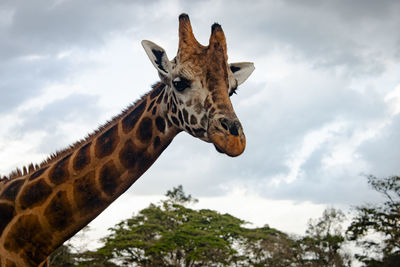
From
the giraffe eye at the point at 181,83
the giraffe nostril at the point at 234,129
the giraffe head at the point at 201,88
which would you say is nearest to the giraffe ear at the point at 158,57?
the giraffe head at the point at 201,88

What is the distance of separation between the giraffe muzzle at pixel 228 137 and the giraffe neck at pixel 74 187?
2.77ft

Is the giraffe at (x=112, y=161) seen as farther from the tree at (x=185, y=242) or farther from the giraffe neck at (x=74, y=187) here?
the tree at (x=185, y=242)

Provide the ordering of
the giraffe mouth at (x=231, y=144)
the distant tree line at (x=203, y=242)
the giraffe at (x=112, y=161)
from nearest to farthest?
1. the giraffe mouth at (x=231, y=144)
2. the giraffe at (x=112, y=161)
3. the distant tree line at (x=203, y=242)

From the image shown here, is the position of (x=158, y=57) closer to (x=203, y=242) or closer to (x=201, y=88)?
(x=201, y=88)

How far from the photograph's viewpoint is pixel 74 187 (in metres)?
4.54

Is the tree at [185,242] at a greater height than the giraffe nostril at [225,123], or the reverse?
the tree at [185,242]

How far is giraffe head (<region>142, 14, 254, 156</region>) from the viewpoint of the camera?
→ 387cm

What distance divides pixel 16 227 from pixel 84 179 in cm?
93

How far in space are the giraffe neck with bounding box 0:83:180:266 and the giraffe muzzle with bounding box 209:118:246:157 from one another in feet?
2.77

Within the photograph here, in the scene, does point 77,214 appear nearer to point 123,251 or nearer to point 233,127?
point 233,127

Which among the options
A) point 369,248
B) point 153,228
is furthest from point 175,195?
point 369,248

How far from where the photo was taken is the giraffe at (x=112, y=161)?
4.32 m

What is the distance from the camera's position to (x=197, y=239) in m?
35.4

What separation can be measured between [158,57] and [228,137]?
1480 mm
